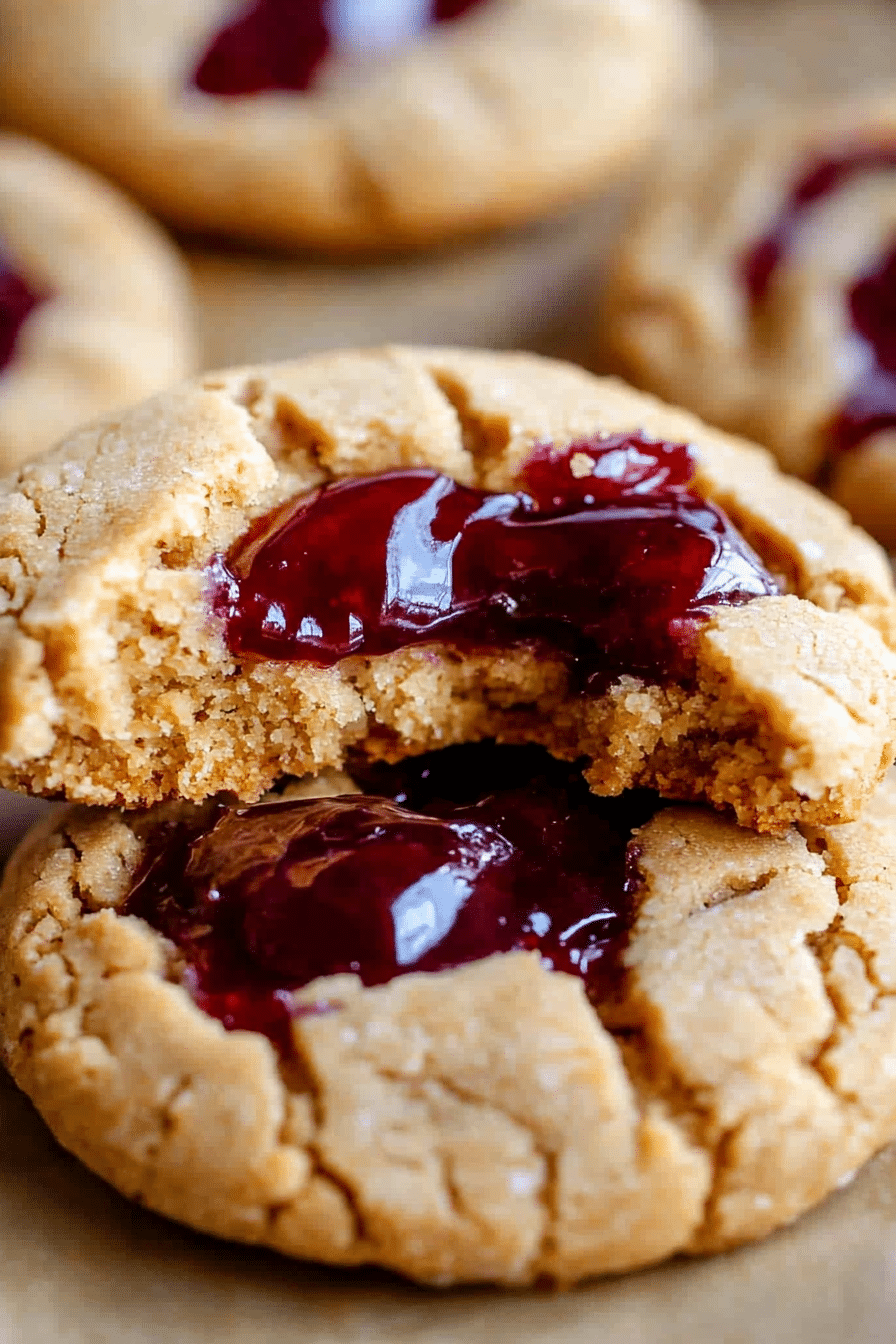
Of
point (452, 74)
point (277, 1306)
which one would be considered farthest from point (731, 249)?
point (277, 1306)

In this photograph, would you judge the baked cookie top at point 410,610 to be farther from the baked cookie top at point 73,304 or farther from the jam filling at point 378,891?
the baked cookie top at point 73,304

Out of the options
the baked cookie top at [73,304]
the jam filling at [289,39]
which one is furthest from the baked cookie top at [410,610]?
the jam filling at [289,39]

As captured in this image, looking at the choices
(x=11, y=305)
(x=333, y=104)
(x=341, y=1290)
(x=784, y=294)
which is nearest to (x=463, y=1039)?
(x=341, y=1290)

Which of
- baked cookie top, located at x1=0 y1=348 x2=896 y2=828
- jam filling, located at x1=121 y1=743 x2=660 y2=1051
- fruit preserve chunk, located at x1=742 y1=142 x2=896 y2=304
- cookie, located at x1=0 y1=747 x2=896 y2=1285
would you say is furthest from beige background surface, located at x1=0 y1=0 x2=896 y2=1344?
fruit preserve chunk, located at x1=742 y1=142 x2=896 y2=304

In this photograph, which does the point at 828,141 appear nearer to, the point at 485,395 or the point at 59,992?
the point at 485,395

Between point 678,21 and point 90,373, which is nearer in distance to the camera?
point 90,373

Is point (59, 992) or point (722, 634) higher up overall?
point (722, 634)

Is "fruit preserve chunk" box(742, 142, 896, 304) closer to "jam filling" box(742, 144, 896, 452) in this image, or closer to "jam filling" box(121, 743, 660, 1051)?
"jam filling" box(742, 144, 896, 452)
